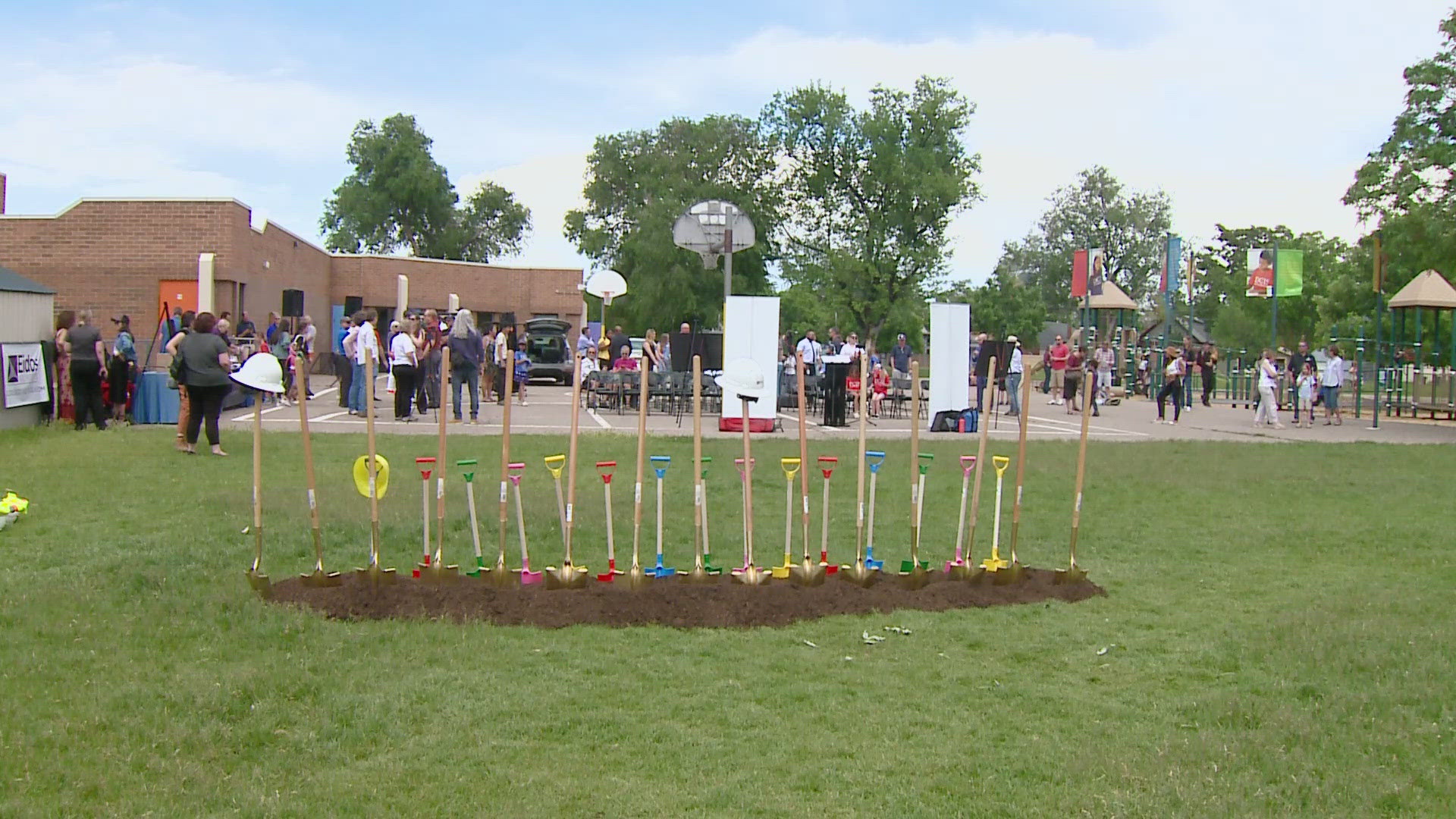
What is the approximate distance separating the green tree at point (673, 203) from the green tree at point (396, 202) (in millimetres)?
8585

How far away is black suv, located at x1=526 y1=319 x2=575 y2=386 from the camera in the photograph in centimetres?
3581

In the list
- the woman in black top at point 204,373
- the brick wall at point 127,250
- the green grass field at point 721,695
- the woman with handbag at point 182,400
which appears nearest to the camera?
the green grass field at point 721,695

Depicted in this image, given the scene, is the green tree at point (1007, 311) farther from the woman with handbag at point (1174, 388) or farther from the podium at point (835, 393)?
the podium at point (835, 393)

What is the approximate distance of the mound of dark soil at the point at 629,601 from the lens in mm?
7203

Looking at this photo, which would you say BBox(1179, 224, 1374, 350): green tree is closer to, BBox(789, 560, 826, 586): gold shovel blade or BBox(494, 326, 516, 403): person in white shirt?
BBox(494, 326, 516, 403): person in white shirt

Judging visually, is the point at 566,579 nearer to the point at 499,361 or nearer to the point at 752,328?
the point at 752,328

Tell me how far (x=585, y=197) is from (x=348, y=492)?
66.9 m

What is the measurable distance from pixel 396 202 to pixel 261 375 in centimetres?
7181

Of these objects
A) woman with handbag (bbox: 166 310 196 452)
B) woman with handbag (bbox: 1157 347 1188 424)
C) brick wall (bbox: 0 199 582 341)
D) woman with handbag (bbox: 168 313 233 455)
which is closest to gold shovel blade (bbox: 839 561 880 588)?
woman with handbag (bbox: 168 313 233 455)

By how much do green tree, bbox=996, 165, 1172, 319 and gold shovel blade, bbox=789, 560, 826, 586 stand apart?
277 feet

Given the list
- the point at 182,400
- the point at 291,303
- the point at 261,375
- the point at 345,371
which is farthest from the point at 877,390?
the point at 261,375

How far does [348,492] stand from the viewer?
39.0 ft

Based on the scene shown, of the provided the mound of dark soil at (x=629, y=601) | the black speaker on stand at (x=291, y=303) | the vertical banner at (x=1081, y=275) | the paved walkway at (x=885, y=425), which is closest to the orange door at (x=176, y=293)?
the black speaker on stand at (x=291, y=303)

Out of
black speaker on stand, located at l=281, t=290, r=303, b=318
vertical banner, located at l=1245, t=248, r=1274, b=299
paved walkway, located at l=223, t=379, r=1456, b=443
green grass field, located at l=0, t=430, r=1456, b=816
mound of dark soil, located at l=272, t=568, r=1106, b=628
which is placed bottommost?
green grass field, located at l=0, t=430, r=1456, b=816
